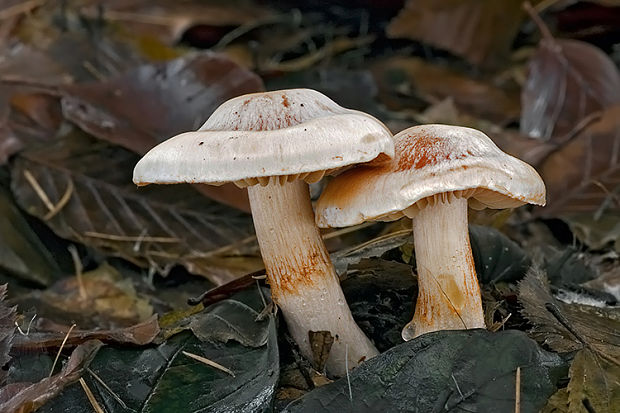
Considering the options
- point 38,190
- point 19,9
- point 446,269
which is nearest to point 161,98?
point 38,190

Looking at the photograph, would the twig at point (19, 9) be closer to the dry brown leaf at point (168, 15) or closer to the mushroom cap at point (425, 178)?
the dry brown leaf at point (168, 15)

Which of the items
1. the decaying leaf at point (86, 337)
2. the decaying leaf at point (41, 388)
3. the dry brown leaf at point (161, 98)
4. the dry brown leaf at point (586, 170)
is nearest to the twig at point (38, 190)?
the dry brown leaf at point (161, 98)

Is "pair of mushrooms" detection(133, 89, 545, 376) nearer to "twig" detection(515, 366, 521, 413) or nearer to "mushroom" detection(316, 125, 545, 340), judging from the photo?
"mushroom" detection(316, 125, 545, 340)

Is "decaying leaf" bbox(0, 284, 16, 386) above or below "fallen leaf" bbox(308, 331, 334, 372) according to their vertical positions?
above

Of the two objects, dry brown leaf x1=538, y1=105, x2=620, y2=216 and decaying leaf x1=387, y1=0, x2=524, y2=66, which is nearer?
dry brown leaf x1=538, y1=105, x2=620, y2=216

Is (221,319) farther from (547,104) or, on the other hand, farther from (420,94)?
(420,94)

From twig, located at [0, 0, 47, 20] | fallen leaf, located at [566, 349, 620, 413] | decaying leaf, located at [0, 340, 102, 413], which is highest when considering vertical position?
twig, located at [0, 0, 47, 20]

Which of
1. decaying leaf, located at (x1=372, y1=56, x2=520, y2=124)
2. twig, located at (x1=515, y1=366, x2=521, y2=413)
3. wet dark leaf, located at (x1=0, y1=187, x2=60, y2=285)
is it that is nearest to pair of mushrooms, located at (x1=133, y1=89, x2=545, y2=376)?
twig, located at (x1=515, y1=366, x2=521, y2=413)
